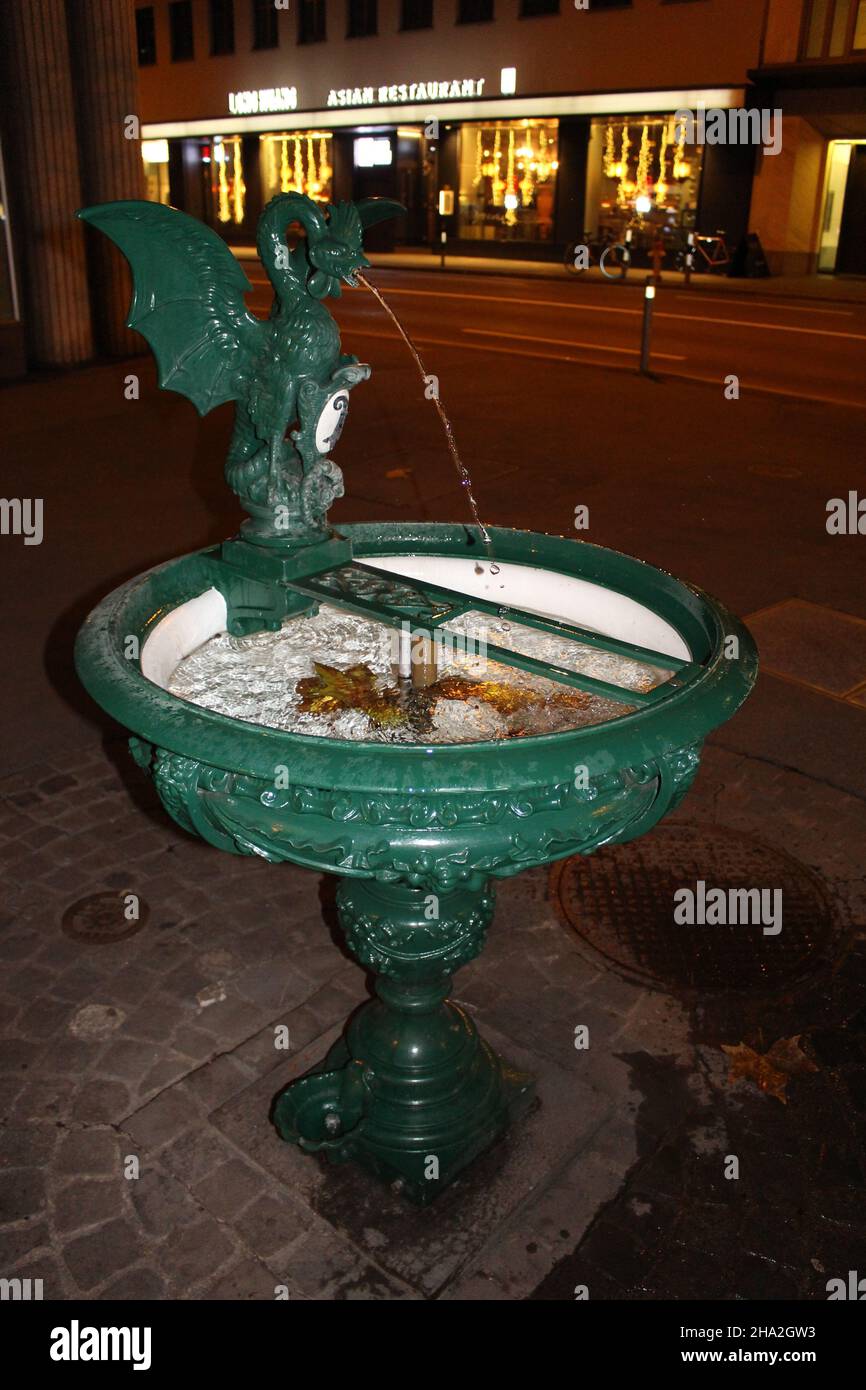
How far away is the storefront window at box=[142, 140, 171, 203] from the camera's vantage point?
3938 cm

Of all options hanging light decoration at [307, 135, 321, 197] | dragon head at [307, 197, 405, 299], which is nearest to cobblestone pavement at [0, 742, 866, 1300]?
dragon head at [307, 197, 405, 299]

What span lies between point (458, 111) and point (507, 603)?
3151cm

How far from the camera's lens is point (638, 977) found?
4.18 m

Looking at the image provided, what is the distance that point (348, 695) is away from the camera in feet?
10.8

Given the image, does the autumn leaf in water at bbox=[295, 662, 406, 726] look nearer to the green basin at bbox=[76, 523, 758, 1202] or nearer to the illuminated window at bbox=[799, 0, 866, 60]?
the green basin at bbox=[76, 523, 758, 1202]

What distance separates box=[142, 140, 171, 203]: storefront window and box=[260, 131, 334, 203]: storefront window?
445cm

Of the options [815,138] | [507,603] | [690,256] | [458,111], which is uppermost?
[458,111]

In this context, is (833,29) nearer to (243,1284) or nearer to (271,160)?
(271,160)

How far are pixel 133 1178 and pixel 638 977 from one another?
6.15 ft

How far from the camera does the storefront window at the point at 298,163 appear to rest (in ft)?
115

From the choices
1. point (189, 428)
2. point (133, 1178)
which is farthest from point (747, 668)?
point (189, 428)

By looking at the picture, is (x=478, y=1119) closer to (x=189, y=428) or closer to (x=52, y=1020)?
(x=52, y=1020)

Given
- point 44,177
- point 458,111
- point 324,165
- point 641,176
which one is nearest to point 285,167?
point 324,165
